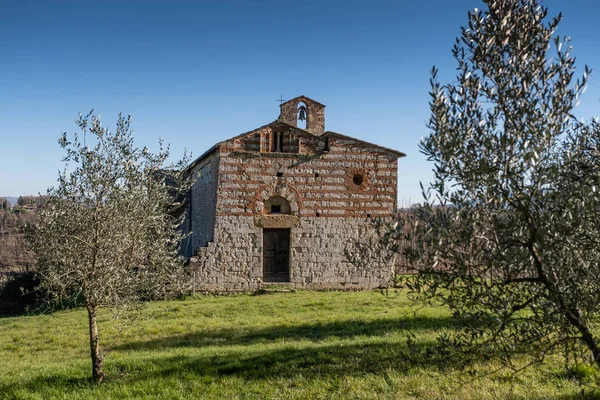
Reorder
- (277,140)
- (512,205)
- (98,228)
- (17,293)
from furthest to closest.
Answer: (17,293) → (277,140) → (98,228) → (512,205)

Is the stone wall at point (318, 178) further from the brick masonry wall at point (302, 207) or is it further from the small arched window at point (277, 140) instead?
the small arched window at point (277, 140)

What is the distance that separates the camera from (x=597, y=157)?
5.58 metres

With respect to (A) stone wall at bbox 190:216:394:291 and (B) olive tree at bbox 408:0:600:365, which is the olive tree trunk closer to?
(B) olive tree at bbox 408:0:600:365

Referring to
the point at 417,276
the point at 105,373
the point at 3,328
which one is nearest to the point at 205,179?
the point at 3,328

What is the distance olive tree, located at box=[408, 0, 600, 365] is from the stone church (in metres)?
14.1

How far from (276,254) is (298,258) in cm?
89

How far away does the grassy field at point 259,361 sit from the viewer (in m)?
Answer: 7.96

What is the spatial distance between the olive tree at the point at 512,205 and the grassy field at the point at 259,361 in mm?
874

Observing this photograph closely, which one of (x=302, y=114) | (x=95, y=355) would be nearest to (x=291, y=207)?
(x=302, y=114)

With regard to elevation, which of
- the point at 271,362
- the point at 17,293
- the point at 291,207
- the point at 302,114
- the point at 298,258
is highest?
the point at 302,114

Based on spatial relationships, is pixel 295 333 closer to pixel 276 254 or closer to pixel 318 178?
pixel 276 254

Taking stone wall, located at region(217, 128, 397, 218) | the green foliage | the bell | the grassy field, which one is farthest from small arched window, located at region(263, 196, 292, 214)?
the green foliage

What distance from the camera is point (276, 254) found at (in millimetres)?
19766

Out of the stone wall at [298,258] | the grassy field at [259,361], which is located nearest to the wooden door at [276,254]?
the stone wall at [298,258]
